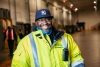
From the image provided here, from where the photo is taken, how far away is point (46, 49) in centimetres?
219

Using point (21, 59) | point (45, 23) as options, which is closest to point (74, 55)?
point (45, 23)

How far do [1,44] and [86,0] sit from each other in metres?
26.4

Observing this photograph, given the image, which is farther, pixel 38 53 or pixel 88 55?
pixel 88 55

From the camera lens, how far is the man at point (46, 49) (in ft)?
7.09

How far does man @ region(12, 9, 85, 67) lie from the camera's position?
7.09ft

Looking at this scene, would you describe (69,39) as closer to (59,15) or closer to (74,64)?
(74,64)

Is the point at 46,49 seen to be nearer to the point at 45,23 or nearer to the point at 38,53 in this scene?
the point at 38,53

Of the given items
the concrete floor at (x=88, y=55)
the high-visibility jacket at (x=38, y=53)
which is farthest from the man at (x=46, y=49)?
the concrete floor at (x=88, y=55)

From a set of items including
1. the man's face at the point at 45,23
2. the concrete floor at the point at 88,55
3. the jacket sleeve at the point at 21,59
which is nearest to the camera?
the jacket sleeve at the point at 21,59

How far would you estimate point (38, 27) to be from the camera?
2.39 m

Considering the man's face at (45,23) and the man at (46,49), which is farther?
the man's face at (45,23)

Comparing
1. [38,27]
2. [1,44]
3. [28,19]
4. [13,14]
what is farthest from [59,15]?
[38,27]

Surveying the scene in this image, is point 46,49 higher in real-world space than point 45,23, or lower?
lower

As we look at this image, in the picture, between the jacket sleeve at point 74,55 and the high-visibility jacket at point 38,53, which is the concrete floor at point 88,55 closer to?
the jacket sleeve at point 74,55
